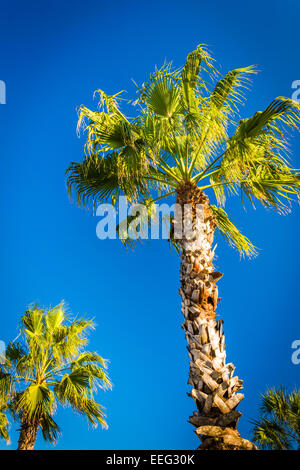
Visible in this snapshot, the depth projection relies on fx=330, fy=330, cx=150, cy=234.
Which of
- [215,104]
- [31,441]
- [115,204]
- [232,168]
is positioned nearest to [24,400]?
[31,441]

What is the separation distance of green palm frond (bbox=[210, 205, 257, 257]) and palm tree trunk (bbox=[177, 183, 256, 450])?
1.66 meters

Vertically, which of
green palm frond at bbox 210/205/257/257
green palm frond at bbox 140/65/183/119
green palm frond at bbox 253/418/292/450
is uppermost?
green palm frond at bbox 140/65/183/119

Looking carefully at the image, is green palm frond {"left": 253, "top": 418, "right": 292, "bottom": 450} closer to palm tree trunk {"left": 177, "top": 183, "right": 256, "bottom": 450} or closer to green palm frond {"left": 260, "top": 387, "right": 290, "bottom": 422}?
green palm frond {"left": 260, "top": 387, "right": 290, "bottom": 422}

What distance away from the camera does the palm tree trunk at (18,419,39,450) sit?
7.44 m

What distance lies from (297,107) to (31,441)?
871 cm

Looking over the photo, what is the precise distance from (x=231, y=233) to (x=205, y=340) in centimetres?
346

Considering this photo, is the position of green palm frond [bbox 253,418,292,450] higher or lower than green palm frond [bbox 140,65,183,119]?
lower

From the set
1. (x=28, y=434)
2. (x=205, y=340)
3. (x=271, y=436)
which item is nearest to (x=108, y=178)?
(x=205, y=340)

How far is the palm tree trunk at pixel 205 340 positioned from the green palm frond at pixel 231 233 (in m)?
1.66

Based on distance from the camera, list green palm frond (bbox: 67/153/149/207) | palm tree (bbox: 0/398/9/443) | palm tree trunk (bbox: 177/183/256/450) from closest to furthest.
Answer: palm tree trunk (bbox: 177/183/256/450) → green palm frond (bbox: 67/153/149/207) → palm tree (bbox: 0/398/9/443)

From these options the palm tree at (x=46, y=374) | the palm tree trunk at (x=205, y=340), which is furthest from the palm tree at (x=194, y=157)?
the palm tree at (x=46, y=374)

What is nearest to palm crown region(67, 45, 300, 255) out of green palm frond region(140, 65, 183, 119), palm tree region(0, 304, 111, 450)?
green palm frond region(140, 65, 183, 119)

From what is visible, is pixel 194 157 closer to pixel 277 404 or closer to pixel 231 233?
pixel 231 233

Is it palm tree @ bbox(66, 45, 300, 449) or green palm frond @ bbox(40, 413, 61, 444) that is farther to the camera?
green palm frond @ bbox(40, 413, 61, 444)
